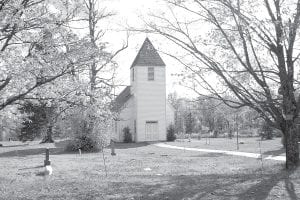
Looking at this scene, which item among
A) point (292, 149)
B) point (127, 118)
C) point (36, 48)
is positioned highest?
point (36, 48)

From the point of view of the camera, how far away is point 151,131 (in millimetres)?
43281

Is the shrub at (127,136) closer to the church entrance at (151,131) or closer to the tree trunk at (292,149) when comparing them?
the church entrance at (151,131)

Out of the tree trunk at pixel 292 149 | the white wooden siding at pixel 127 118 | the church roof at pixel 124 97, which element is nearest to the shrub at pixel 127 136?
the white wooden siding at pixel 127 118

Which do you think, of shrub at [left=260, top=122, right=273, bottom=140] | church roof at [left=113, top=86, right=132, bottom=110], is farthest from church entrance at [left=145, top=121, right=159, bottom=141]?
shrub at [left=260, top=122, right=273, bottom=140]

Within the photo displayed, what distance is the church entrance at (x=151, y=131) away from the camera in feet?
142

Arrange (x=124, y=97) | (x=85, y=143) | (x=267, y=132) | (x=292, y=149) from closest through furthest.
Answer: (x=292, y=149), (x=85, y=143), (x=267, y=132), (x=124, y=97)

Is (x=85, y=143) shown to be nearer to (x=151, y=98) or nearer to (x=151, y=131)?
(x=151, y=131)

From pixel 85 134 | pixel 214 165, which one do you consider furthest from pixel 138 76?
pixel 214 165

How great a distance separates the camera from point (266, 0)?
Result: 38.8 ft

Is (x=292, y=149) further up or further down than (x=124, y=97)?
further down

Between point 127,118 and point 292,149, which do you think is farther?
point 127,118

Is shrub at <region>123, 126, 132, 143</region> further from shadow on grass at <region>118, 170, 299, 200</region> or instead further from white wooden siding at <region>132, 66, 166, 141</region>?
shadow on grass at <region>118, 170, 299, 200</region>

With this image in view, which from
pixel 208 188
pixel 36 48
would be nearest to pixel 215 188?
pixel 208 188

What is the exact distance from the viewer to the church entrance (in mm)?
43219
